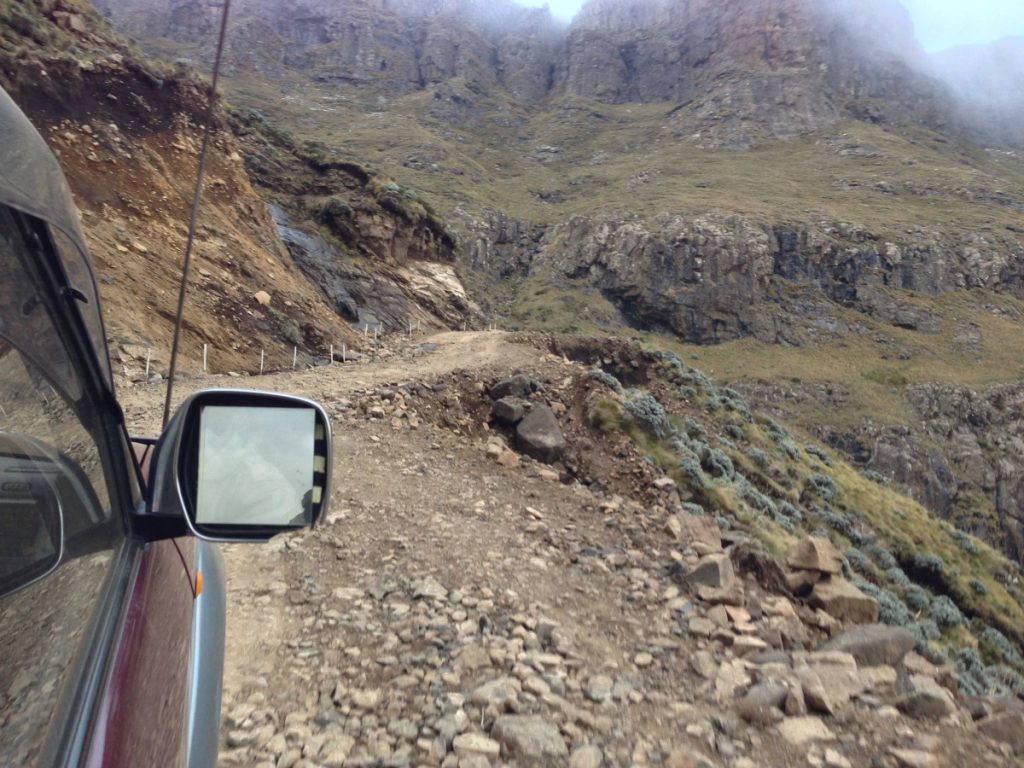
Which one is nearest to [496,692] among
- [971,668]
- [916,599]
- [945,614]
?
[971,668]

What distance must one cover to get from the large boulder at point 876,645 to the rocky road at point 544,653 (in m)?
0.02

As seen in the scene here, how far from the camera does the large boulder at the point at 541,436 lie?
922 cm

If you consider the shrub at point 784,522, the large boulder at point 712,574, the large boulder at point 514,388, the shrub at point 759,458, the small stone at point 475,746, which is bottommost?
the shrub at point 759,458

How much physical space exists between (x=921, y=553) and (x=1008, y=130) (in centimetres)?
11720

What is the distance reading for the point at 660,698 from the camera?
12.6 ft

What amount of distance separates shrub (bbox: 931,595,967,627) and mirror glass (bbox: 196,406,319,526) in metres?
11.6

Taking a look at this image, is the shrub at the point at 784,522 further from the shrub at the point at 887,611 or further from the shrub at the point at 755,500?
the shrub at the point at 887,611

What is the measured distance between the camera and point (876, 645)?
442 centimetres

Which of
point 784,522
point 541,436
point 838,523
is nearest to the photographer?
point 541,436

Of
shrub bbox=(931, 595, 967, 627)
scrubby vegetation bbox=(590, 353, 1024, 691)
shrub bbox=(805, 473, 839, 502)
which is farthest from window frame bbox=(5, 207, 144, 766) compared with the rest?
shrub bbox=(805, 473, 839, 502)

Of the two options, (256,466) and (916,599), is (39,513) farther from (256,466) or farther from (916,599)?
(916,599)

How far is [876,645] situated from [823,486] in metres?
11.5

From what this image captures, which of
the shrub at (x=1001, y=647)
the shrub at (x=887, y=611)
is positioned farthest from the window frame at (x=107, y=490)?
the shrub at (x=1001, y=647)

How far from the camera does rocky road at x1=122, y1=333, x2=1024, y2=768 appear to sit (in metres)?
3.26
